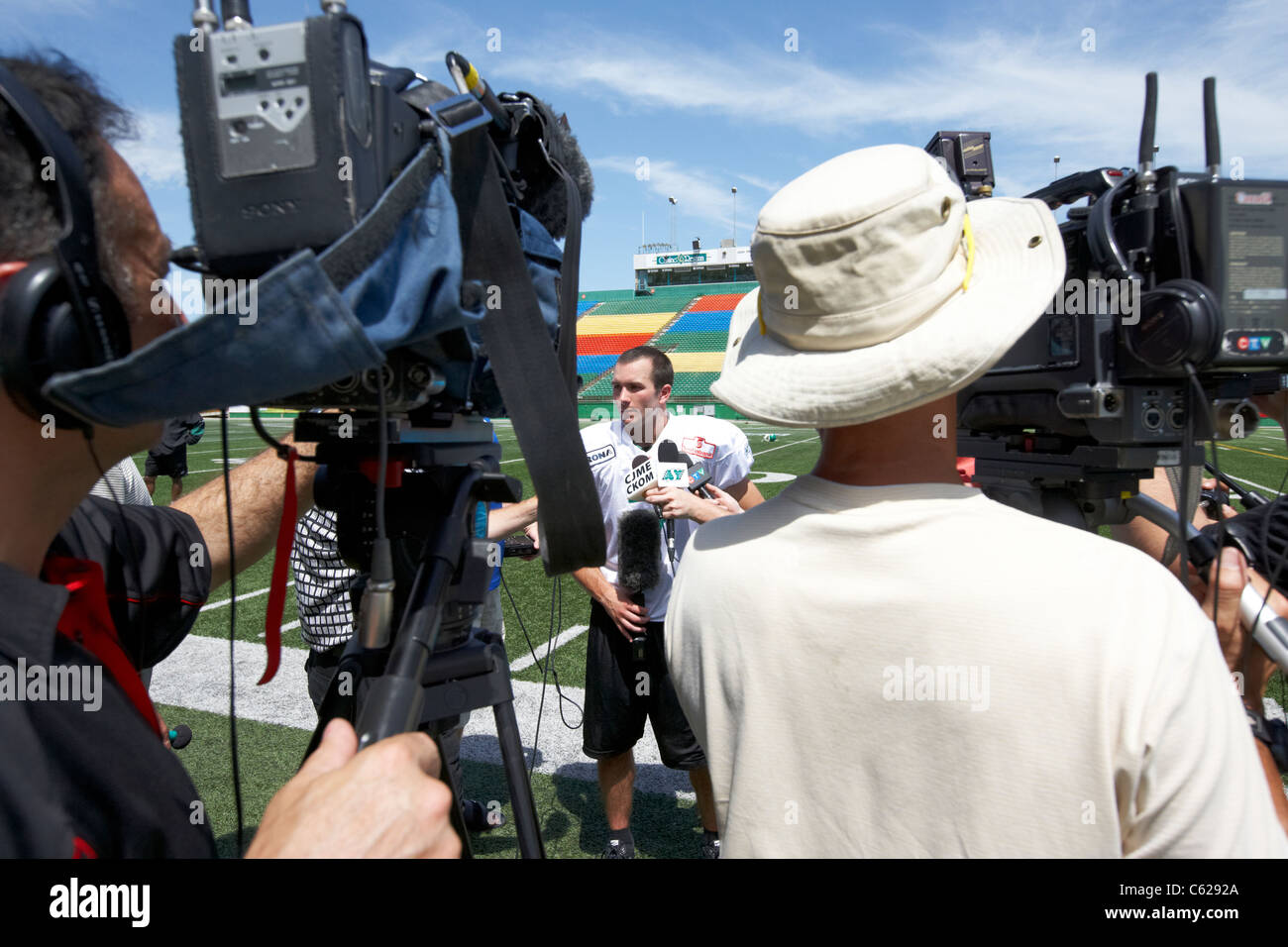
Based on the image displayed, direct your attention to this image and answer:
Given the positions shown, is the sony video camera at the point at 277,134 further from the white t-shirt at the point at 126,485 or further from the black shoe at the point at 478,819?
the black shoe at the point at 478,819

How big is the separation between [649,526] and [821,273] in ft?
7.48

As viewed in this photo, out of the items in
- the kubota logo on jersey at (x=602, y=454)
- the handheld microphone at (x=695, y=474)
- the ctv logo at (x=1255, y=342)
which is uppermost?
the ctv logo at (x=1255, y=342)

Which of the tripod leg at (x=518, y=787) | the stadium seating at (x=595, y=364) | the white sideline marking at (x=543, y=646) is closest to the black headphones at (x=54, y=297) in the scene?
the tripod leg at (x=518, y=787)

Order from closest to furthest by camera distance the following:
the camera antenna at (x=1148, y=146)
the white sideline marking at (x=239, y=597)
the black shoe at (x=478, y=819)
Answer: the camera antenna at (x=1148, y=146) < the black shoe at (x=478, y=819) < the white sideline marking at (x=239, y=597)

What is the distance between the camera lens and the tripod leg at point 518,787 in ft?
4.03

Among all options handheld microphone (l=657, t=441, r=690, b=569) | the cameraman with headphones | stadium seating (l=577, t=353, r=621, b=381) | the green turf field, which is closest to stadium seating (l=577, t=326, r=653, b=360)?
stadium seating (l=577, t=353, r=621, b=381)

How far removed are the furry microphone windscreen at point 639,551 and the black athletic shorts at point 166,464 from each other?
283 inches

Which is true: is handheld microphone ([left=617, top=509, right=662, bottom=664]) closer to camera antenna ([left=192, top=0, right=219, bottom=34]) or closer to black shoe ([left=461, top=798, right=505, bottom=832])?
black shoe ([left=461, top=798, right=505, bottom=832])

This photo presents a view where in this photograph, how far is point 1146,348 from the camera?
1777 mm

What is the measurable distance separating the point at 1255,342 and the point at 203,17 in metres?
2.08

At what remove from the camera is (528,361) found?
1149 millimetres

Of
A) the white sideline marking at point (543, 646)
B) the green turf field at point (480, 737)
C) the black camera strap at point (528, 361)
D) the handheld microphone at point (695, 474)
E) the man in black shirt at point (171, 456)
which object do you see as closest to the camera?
the black camera strap at point (528, 361)

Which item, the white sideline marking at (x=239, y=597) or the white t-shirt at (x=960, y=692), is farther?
the white sideline marking at (x=239, y=597)
